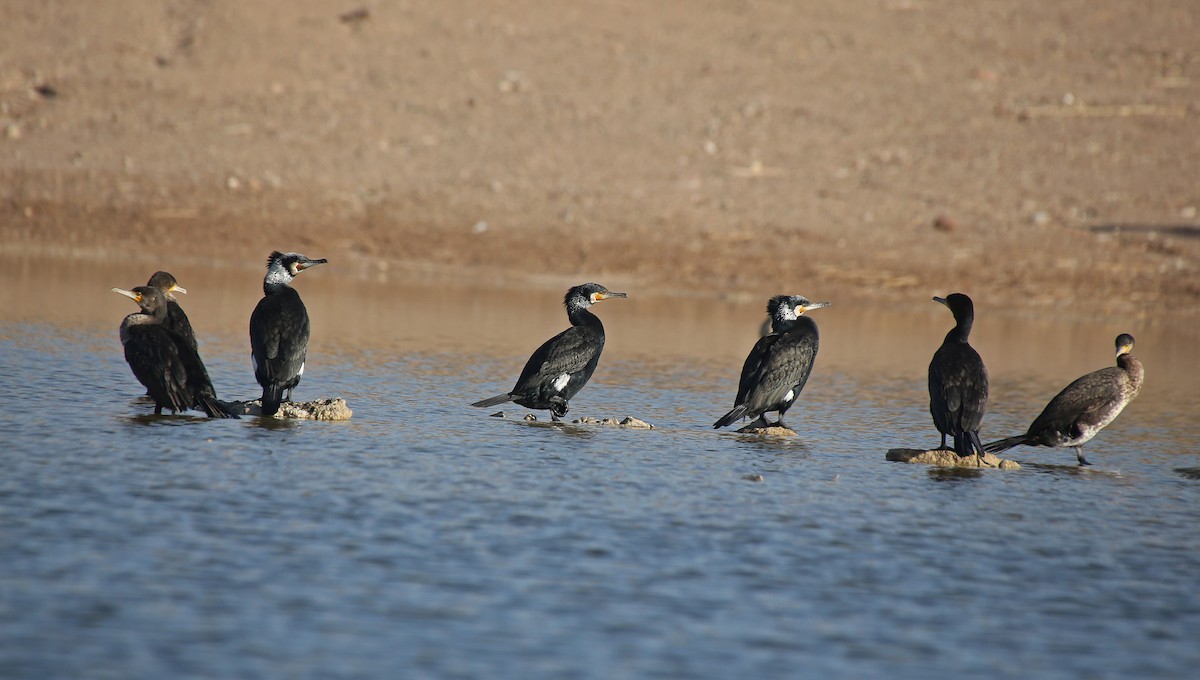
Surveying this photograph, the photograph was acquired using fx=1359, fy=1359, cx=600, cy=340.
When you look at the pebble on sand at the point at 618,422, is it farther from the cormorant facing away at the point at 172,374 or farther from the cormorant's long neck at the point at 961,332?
the cormorant facing away at the point at 172,374

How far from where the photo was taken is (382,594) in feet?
18.0

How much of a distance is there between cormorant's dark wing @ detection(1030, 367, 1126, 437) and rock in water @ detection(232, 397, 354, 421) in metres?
4.86

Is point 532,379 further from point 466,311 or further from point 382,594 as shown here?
point 466,311

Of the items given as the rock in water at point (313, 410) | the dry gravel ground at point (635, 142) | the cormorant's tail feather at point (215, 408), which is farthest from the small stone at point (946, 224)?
the cormorant's tail feather at point (215, 408)

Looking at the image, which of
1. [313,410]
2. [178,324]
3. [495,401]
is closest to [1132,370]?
[495,401]

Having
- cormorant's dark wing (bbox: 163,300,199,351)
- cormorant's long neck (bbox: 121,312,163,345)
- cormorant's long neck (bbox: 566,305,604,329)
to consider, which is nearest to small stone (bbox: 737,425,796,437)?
cormorant's long neck (bbox: 566,305,604,329)

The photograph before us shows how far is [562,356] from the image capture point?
34.6 feet

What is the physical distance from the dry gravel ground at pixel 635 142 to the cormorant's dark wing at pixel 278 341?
10.0 meters

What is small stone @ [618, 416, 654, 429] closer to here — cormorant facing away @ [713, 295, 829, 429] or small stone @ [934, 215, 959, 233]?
cormorant facing away @ [713, 295, 829, 429]

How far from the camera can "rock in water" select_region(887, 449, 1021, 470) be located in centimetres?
911

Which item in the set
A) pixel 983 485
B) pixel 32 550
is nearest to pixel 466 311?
pixel 983 485

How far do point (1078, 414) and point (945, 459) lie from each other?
1098mm

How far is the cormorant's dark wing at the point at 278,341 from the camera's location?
9.52 m

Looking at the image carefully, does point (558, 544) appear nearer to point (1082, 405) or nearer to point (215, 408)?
point (215, 408)
